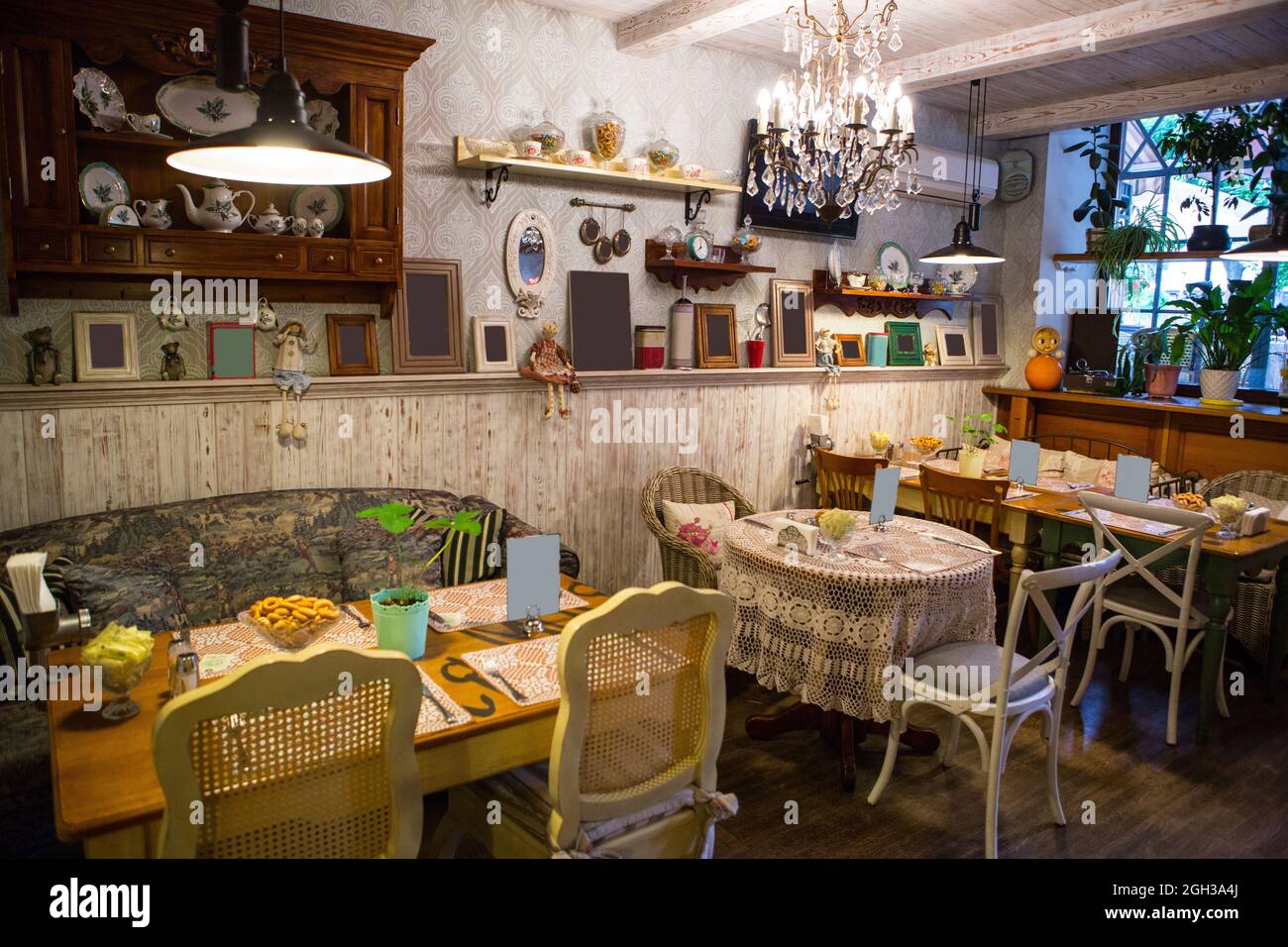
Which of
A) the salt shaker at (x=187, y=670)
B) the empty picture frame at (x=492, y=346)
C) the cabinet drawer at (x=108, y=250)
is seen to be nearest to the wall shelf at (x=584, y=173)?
the empty picture frame at (x=492, y=346)

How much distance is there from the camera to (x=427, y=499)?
→ 395 centimetres

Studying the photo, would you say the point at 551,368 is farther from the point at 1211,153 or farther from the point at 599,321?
the point at 1211,153

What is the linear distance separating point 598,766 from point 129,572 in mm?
1983

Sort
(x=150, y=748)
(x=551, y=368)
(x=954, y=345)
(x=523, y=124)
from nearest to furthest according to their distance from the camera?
(x=150, y=748) < (x=523, y=124) < (x=551, y=368) < (x=954, y=345)

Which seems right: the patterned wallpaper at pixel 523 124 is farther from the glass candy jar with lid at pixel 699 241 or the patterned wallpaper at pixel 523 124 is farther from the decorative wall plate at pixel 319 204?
the decorative wall plate at pixel 319 204

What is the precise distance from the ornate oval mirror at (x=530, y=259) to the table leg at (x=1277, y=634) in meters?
3.62

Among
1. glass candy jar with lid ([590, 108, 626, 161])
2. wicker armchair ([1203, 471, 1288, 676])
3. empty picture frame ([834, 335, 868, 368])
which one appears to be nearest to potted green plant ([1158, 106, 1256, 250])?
wicker armchair ([1203, 471, 1288, 676])

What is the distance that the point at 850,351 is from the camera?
5793mm

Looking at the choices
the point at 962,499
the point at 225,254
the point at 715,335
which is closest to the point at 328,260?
the point at 225,254

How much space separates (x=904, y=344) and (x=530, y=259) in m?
2.87

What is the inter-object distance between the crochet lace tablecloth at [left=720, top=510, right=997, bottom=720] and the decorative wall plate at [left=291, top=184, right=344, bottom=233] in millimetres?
2077

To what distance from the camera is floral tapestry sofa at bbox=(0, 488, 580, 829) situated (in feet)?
9.84

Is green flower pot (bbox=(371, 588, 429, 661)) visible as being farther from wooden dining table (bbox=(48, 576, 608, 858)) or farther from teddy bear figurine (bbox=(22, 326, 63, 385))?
teddy bear figurine (bbox=(22, 326, 63, 385))
